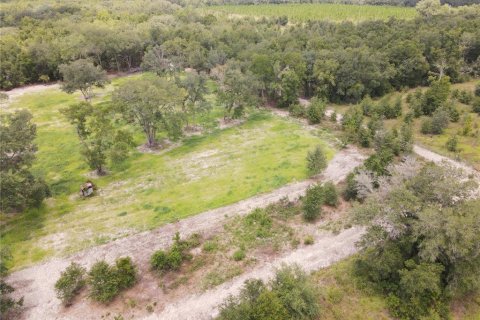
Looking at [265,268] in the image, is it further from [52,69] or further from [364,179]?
[52,69]

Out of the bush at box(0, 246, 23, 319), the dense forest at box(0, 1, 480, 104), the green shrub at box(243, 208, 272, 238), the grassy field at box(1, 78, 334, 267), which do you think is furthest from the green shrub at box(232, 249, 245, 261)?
the dense forest at box(0, 1, 480, 104)

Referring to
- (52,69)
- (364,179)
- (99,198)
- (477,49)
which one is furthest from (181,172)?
(477,49)

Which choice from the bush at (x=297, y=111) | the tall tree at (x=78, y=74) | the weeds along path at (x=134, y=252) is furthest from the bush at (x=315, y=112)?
the tall tree at (x=78, y=74)

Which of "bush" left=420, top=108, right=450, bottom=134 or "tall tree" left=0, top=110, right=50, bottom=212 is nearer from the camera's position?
"tall tree" left=0, top=110, right=50, bottom=212

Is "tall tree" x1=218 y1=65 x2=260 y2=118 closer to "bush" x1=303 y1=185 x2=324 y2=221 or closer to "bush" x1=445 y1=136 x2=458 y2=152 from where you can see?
"bush" x1=303 y1=185 x2=324 y2=221

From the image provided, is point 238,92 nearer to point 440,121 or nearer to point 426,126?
point 426,126

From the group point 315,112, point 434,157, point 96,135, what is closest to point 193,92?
point 96,135
